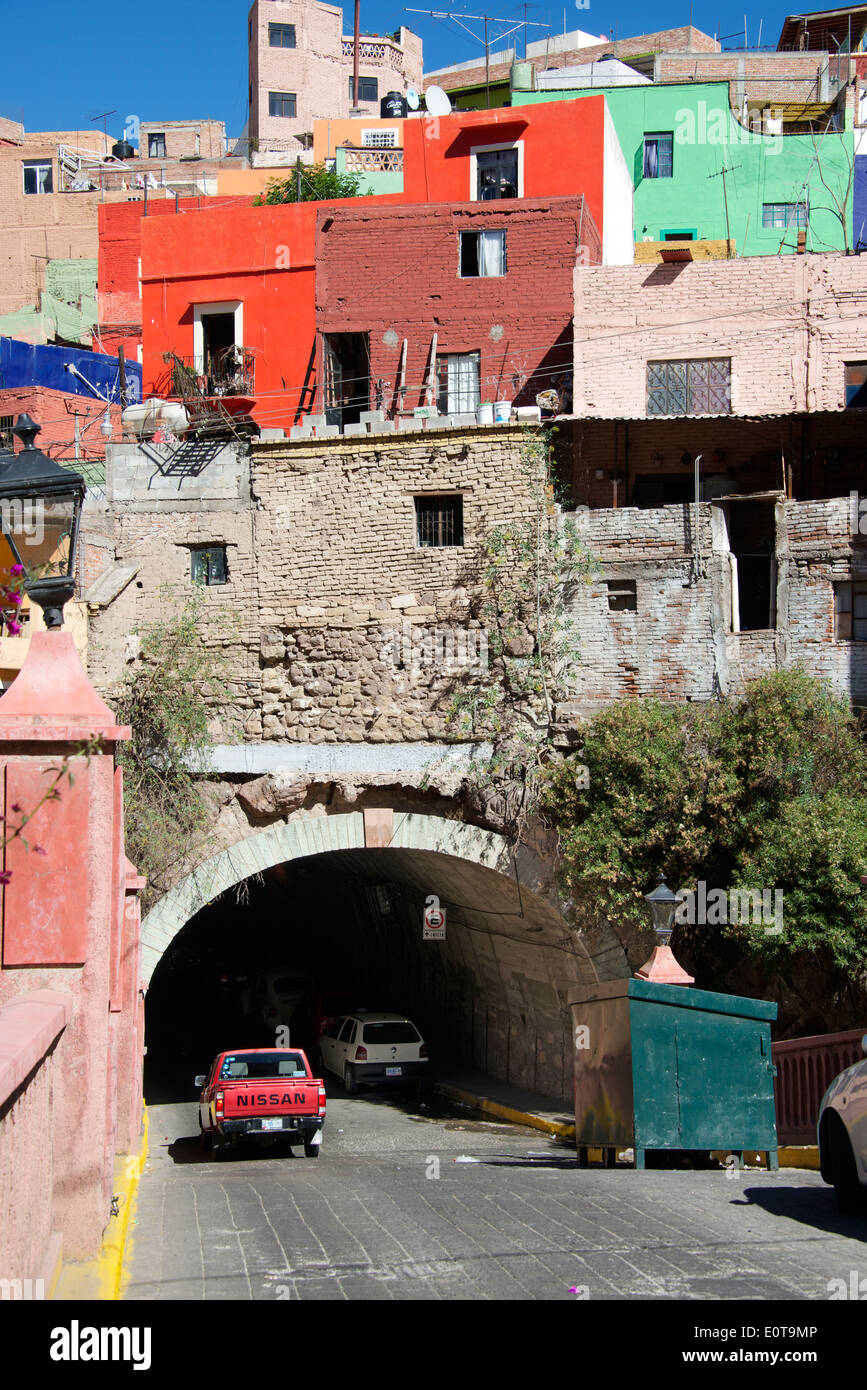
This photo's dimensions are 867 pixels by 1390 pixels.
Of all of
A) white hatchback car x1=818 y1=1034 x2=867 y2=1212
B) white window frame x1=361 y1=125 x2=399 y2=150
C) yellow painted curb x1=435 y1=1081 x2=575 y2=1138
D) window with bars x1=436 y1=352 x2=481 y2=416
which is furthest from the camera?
white window frame x1=361 y1=125 x2=399 y2=150

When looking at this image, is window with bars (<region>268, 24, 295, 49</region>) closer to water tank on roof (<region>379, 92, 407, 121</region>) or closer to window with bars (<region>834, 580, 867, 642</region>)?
water tank on roof (<region>379, 92, 407, 121</region>)

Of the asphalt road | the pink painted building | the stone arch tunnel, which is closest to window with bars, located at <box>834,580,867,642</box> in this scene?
the stone arch tunnel

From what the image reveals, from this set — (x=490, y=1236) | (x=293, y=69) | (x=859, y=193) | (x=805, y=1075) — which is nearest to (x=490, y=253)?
(x=859, y=193)

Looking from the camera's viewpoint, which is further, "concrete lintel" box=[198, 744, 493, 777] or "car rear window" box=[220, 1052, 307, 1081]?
"concrete lintel" box=[198, 744, 493, 777]

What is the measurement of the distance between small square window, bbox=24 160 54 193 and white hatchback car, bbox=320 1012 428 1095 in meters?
37.8

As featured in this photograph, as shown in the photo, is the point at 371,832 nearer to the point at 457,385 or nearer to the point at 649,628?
the point at 649,628

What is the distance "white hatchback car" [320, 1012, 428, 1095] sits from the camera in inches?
941

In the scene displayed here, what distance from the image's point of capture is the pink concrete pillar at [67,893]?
299 inches

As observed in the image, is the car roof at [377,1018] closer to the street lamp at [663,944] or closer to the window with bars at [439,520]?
the window with bars at [439,520]

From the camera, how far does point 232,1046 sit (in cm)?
3002

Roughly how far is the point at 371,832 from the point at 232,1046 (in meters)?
10.7

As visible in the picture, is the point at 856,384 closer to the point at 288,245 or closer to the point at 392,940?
the point at 288,245

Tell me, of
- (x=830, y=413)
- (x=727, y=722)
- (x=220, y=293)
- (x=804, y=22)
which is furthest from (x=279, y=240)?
(x=804, y=22)

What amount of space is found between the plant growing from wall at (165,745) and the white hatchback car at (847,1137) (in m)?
12.6
